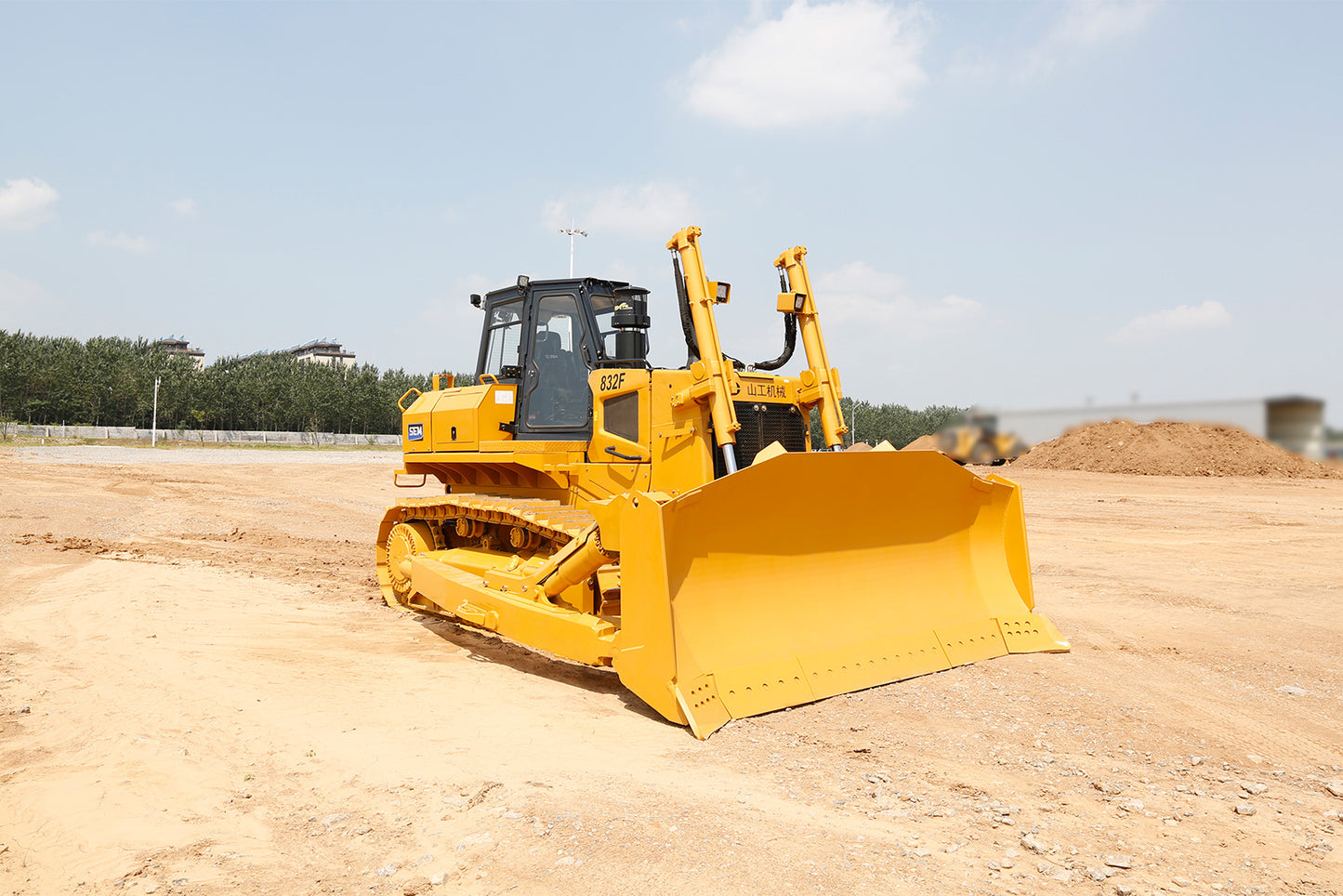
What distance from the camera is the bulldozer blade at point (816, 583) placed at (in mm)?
4801

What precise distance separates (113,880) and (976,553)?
5.62 meters

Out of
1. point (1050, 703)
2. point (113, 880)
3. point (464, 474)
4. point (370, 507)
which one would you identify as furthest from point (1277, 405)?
point (370, 507)

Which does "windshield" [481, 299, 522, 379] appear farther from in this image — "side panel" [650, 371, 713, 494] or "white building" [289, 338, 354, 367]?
"white building" [289, 338, 354, 367]

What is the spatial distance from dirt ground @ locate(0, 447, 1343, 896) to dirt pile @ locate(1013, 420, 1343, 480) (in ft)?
69.2

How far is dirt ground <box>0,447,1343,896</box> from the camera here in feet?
10.4

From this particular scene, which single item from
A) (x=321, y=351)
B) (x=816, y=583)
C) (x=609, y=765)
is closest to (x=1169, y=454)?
(x=816, y=583)

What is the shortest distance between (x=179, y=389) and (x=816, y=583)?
232 ft

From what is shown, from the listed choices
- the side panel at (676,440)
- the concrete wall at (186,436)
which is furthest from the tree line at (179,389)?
the side panel at (676,440)

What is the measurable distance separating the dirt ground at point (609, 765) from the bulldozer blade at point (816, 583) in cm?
23

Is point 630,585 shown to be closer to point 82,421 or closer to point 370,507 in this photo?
point 370,507

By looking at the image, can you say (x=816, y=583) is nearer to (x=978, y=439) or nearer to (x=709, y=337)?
(x=709, y=337)

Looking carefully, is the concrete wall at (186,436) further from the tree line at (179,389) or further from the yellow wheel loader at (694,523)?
the yellow wheel loader at (694,523)

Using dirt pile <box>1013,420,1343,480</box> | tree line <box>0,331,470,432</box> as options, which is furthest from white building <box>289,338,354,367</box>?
dirt pile <box>1013,420,1343,480</box>

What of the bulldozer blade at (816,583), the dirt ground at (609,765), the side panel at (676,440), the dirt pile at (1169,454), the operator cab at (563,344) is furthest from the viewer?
the dirt pile at (1169,454)
